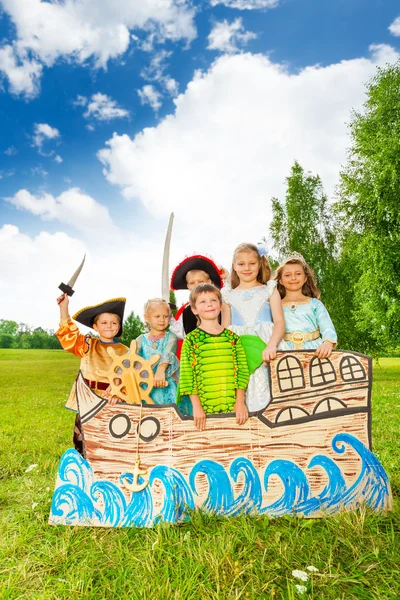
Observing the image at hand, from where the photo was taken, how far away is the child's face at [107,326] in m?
3.90

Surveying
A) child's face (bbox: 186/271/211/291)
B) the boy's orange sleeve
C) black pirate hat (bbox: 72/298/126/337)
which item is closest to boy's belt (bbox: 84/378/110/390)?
the boy's orange sleeve

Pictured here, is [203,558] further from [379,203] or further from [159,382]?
[379,203]

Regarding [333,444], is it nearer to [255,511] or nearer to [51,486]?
[255,511]

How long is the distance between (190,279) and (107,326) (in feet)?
2.94

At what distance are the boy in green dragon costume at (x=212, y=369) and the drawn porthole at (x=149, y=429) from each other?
0.31 m

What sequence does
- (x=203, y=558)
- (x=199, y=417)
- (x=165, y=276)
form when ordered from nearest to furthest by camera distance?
(x=203, y=558) → (x=199, y=417) → (x=165, y=276)

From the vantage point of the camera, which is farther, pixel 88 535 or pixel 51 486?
pixel 51 486

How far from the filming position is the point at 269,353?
10.5 feet

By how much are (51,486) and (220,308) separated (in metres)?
2.59

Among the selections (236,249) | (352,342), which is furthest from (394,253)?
(236,249)

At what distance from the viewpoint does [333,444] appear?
10.3ft

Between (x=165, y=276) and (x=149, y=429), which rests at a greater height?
(x=165, y=276)

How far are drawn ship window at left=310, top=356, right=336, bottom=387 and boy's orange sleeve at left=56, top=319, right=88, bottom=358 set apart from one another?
205 cm

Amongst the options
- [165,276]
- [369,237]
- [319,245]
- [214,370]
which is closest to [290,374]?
[214,370]
